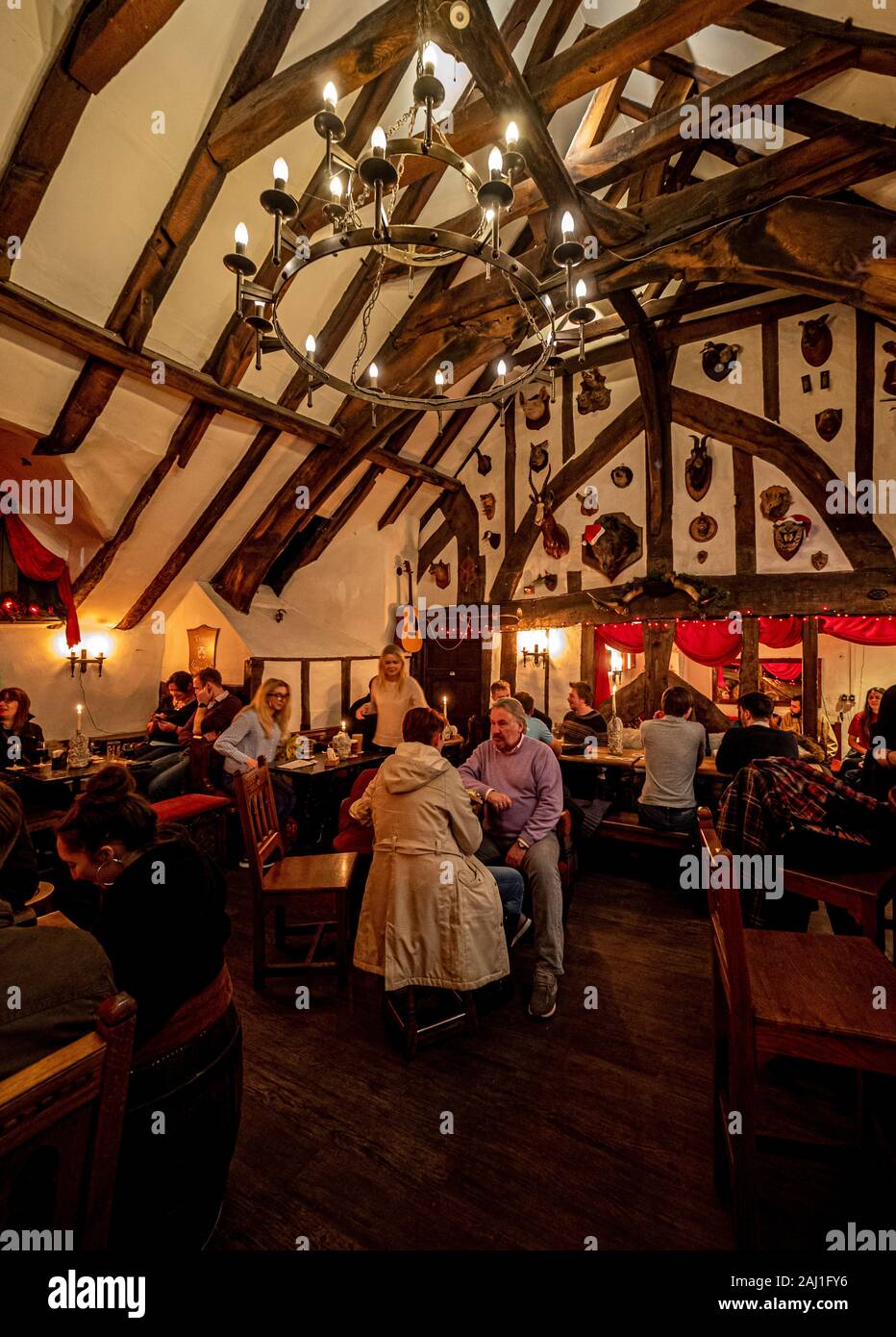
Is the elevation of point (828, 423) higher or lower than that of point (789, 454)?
higher

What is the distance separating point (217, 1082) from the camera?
1.65 m

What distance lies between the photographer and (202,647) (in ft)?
26.5

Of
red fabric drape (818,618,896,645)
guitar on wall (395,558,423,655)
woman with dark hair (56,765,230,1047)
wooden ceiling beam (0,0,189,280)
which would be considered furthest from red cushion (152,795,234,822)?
red fabric drape (818,618,896,645)

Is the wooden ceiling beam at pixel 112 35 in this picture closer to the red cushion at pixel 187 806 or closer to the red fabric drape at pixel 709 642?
the red cushion at pixel 187 806

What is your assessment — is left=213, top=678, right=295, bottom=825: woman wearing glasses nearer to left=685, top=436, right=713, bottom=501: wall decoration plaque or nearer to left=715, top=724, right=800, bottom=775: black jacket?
left=715, top=724, right=800, bottom=775: black jacket

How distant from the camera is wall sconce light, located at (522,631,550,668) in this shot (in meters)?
9.20

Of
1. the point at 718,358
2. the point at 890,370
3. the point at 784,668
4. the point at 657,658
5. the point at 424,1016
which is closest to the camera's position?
the point at 424,1016

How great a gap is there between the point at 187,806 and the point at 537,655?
612 centimetres

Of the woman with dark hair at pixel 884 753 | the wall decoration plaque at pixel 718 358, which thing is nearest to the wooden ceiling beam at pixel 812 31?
the wall decoration plaque at pixel 718 358

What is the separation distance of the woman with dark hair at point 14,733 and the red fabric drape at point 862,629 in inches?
337

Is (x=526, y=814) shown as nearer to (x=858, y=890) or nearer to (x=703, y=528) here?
(x=858, y=890)

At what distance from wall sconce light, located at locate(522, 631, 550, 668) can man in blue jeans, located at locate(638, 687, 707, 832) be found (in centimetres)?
499

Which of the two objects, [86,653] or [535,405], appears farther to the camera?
[535,405]

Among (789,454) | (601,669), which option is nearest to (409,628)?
(601,669)
